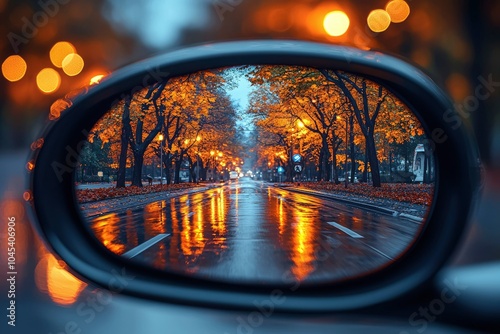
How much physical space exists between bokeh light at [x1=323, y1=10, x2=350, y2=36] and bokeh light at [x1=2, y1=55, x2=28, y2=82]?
1.49 m

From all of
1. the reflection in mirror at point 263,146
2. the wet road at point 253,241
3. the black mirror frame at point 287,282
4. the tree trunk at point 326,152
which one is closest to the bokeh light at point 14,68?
the black mirror frame at point 287,282

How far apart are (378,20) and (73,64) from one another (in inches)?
57.7

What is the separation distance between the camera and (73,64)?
2332mm

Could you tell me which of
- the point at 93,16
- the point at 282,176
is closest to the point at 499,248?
the point at 93,16

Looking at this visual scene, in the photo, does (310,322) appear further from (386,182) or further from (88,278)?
(386,182)

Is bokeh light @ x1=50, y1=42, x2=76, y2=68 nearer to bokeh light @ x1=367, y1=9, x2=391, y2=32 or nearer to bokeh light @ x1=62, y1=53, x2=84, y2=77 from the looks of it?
bokeh light @ x1=62, y1=53, x2=84, y2=77

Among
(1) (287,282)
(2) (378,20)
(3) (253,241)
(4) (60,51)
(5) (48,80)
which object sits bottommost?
(3) (253,241)

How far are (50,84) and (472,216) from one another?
2.09 metres

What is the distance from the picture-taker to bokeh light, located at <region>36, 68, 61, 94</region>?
2328 mm

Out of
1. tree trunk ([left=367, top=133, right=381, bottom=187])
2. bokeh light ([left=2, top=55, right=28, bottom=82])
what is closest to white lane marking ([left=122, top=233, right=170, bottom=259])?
bokeh light ([left=2, top=55, right=28, bottom=82])

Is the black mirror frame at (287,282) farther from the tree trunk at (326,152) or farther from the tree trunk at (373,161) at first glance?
the tree trunk at (326,152)

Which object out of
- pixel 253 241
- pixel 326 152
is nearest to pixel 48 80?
pixel 253 241

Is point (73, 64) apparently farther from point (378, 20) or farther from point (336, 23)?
point (378, 20)

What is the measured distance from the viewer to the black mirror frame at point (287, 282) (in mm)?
2145
